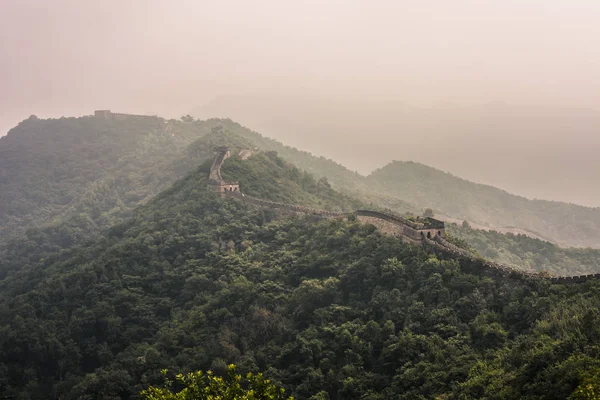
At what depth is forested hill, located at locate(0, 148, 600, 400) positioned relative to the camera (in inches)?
1033

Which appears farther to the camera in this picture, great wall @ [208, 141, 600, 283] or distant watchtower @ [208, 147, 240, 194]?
distant watchtower @ [208, 147, 240, 194]

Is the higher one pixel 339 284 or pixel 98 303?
pixel 339 284

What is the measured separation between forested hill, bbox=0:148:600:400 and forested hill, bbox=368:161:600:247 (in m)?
66.6

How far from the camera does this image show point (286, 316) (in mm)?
37406

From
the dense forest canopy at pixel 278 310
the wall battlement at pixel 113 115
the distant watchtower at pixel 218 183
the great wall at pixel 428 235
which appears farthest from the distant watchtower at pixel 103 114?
the great wall at pixel 428 235

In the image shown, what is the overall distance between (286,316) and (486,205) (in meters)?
88.3

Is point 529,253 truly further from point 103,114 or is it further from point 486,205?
point 103,114

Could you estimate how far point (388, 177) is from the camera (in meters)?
125

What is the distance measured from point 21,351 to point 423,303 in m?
26.5

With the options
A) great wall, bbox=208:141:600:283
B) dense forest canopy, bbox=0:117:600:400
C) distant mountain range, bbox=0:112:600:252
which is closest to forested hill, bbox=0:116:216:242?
distant mountain range, bbox=0:112:600:252

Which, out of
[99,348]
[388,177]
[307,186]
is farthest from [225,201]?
[388,177]

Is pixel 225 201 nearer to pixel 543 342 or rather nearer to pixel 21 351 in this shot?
pixel 21 351

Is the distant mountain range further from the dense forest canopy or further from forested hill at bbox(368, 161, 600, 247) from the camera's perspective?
the dense forest canopy

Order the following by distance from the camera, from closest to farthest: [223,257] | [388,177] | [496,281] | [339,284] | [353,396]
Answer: [353,396], [496,281], [339,284], [223,257], [388,177]
